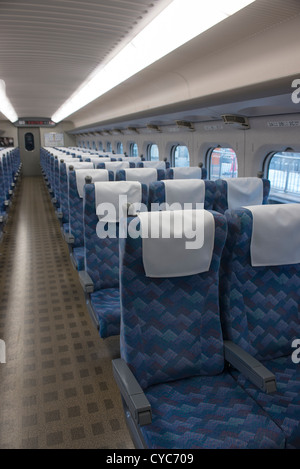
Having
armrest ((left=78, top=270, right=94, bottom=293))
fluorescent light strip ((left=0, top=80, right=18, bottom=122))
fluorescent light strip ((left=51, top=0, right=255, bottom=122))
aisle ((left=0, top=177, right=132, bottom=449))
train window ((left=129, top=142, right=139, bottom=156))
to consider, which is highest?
fluorescent light strip ((left=0, top=80, right=18, bottom=122))

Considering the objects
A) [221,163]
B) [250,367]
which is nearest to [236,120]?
[221,163]

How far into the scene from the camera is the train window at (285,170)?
16.5ft

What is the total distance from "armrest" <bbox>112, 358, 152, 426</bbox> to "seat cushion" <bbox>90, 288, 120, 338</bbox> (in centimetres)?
90

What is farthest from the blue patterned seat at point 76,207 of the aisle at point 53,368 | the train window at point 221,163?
the train window at point 221,163

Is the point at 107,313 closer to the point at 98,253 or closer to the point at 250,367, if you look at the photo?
the point at 98,253

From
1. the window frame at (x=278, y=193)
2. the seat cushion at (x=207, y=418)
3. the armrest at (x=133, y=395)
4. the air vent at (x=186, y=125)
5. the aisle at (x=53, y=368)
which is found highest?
the air vent at (x=186, y=125)

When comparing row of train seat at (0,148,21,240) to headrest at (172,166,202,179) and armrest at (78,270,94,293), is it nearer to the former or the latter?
headrest at (172,166,202,179)

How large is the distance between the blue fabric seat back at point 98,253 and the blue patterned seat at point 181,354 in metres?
1.37

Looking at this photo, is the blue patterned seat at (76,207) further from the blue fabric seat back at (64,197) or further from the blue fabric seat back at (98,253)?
the blue fabric seat back at (64,197)

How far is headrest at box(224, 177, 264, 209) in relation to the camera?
364 centimetres

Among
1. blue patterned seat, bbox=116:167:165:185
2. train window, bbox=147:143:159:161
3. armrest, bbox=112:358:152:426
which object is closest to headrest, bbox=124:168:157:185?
blue patterned seat, bbox=116:167:165:185

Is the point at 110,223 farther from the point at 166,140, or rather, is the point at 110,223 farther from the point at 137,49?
the point at 166,140

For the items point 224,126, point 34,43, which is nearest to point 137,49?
point 34,43

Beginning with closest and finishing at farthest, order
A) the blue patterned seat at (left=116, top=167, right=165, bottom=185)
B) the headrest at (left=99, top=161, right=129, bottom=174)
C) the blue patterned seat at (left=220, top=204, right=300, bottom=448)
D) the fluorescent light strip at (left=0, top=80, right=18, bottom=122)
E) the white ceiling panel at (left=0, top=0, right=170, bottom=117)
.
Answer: the blue patterned seat at (left=220, top=204, right=300, bottom=448)
the white ceiling panel at (left=0, top=0, right=170, bottom=117)
the blue patterned seat at (left=116, top=167, right=165, bottom=185)
the headrest at (left=99, top=161, right=129, bottom=174)
the fluorescent light strip at (left=0, top=80, right=18, bottom=122)
